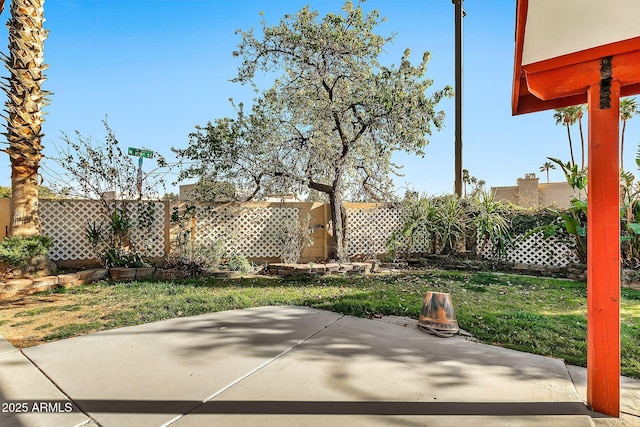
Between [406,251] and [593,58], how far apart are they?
700 centimetres

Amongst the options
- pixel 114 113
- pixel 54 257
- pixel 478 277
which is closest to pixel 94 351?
pixel 54 257

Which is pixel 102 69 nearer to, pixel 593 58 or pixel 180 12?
pixel 180 12

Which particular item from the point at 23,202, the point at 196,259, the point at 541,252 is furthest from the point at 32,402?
the point at 541,252

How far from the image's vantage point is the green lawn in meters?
3.47

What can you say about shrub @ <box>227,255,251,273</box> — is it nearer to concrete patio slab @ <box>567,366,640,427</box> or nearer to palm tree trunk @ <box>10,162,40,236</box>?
palm tree trunk @ <box>10,162,40,236</box>

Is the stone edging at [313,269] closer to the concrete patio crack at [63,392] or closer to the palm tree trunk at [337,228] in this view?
the palm tree trunk at [337,228]

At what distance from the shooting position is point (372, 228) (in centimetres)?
906

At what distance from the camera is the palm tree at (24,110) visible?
5949mm

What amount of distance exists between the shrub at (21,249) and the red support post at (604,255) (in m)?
7.45

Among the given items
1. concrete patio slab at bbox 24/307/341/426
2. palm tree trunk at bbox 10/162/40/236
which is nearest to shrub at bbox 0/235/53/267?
palm tree trunk at bbox 10/162/40/236

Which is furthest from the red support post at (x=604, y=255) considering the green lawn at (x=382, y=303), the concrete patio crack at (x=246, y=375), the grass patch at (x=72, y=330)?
the grass patch at (x=72, y=330)

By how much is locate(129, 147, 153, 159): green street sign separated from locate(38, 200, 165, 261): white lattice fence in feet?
3.31

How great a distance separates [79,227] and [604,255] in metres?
8.32

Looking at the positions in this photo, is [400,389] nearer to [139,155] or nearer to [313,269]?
[313,269]
